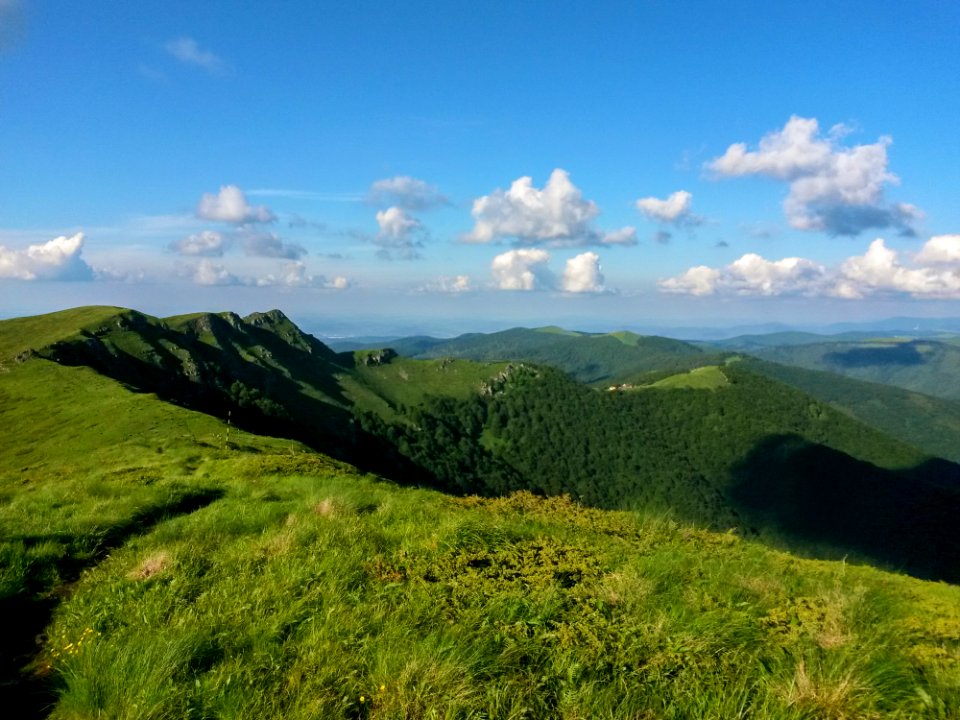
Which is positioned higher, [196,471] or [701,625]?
[701,625]

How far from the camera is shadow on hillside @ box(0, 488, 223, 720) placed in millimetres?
4816

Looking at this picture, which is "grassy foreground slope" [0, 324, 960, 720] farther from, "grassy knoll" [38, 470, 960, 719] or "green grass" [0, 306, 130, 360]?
"green grass" [0, 306, 130, 360]

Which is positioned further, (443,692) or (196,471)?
(196,471)

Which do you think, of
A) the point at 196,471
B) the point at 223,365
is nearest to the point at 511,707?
the point at 196,471

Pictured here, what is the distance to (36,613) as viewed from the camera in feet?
22.0

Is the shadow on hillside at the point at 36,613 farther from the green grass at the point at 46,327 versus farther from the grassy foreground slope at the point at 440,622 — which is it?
the green grass at the point at 46,327

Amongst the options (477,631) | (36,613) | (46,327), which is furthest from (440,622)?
(46,327)

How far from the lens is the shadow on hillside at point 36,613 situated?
15.8 feet

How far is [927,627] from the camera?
655 centimetres

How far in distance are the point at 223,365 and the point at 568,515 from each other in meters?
201

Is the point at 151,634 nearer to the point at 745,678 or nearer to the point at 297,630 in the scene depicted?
the point at 297,630

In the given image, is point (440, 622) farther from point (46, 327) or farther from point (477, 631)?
point (46, 327)

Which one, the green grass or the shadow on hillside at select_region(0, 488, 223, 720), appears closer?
the shadow on hillside at select_region(0, 488, 223, 720)

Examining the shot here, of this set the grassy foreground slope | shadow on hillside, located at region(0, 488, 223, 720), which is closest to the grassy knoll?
the grassy foreground slope
